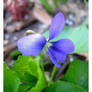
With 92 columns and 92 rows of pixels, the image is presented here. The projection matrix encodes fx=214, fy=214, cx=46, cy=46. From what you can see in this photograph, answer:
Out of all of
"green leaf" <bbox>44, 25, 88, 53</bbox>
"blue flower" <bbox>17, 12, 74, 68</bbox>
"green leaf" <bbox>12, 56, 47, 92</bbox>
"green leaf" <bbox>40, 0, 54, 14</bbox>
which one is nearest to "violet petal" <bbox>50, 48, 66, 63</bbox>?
"blue flower" <bbox>17, 12, 74, 68</bbox>

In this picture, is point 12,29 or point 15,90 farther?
point 12,29

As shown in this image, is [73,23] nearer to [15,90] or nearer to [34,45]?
[15,90]

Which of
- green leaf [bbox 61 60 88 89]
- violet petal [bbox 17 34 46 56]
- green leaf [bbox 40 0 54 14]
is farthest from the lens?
green leaf [bbox 40 0 54 14]

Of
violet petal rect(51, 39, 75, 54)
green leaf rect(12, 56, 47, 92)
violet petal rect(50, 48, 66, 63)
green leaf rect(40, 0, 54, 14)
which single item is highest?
green leaf rect(40, 0, 54, 14)

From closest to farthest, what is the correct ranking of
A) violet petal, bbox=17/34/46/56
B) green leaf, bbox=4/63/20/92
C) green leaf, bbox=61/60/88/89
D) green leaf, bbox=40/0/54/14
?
violet petal, bbox=17/34/46/56 < green leaf, bbox=4/63/20/92 < green leaf, bbox=61/60/88/89 < green leaf, bbox=40/0/54/14

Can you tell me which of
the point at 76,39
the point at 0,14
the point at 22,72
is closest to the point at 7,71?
the point at 22,72

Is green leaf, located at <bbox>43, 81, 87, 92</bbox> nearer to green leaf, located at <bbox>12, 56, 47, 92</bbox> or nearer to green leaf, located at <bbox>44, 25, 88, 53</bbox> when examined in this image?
green leaf, located at <bbox>12, 56, 47, 92</bbox>

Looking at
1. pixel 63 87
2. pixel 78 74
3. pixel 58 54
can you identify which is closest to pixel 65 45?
pixel 58 54
